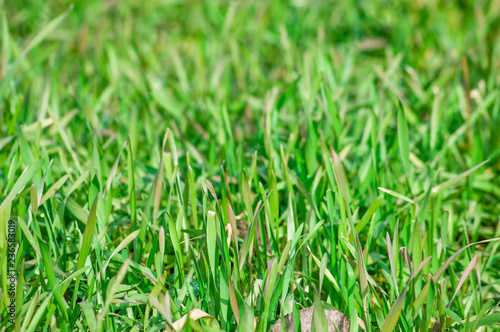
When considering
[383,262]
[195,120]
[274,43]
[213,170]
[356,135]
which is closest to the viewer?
[383,262]

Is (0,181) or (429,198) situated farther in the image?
(0,181)

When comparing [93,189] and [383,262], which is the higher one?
[93,189]

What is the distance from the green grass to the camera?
110cm

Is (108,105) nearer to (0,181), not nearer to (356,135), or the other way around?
(0,181)

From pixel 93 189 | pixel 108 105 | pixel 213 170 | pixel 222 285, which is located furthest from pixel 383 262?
pixel 108 105

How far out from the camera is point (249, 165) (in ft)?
5.49

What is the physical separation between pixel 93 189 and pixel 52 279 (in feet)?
0.90

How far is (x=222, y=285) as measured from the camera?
3.53 ft

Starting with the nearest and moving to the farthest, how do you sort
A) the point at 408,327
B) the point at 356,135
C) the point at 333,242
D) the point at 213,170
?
1. the point at 408,327
2. the point at 333,242
3. the point at 213,170
4. the point at 356,135

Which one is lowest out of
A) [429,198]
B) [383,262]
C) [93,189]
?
[383,262]

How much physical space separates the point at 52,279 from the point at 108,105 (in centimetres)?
116

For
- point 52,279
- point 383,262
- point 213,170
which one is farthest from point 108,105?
point 383,262

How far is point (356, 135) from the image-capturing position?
1.87 m

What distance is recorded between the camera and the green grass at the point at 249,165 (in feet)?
3.62
